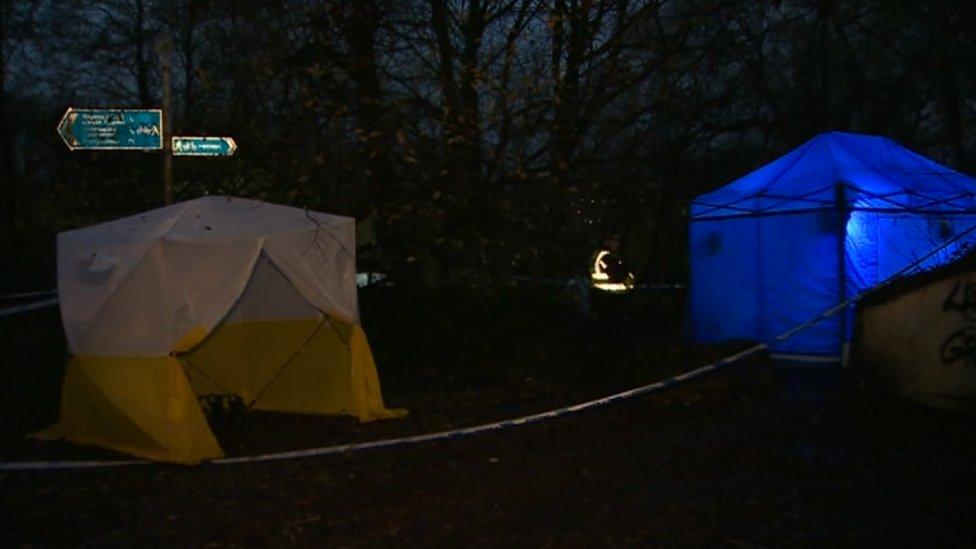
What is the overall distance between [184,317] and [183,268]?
1.48ft

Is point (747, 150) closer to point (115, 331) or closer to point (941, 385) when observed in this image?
point (941, 385)

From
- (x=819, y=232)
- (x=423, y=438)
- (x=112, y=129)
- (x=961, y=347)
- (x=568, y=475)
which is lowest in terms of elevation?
(x=568, y=475)

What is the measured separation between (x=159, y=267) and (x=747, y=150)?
1747 cm

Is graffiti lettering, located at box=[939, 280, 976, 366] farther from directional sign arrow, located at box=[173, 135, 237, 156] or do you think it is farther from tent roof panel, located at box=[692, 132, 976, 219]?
directional sign arrow, located at box=[173, 135, 237, 156]

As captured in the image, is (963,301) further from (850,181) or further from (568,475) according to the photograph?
(568,475)

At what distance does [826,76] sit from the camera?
19328 mm

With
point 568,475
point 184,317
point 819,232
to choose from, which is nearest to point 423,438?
point 568,475

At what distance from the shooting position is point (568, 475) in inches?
264

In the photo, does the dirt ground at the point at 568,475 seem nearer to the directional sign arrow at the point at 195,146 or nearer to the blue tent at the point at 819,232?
the blue tent at the point at 819,232

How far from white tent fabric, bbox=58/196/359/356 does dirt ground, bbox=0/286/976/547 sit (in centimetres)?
114

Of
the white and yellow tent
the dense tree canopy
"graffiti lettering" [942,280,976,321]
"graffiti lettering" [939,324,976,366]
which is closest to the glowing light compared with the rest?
the dense tree canopy

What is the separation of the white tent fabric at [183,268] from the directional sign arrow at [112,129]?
71cm

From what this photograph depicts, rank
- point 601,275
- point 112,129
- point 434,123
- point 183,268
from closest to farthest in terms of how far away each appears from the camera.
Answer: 1. point 183,268
2. point 112,129
3. point 434,123
4. point 601,275

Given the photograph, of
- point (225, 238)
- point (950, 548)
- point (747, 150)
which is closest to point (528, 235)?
point (225, 238)
